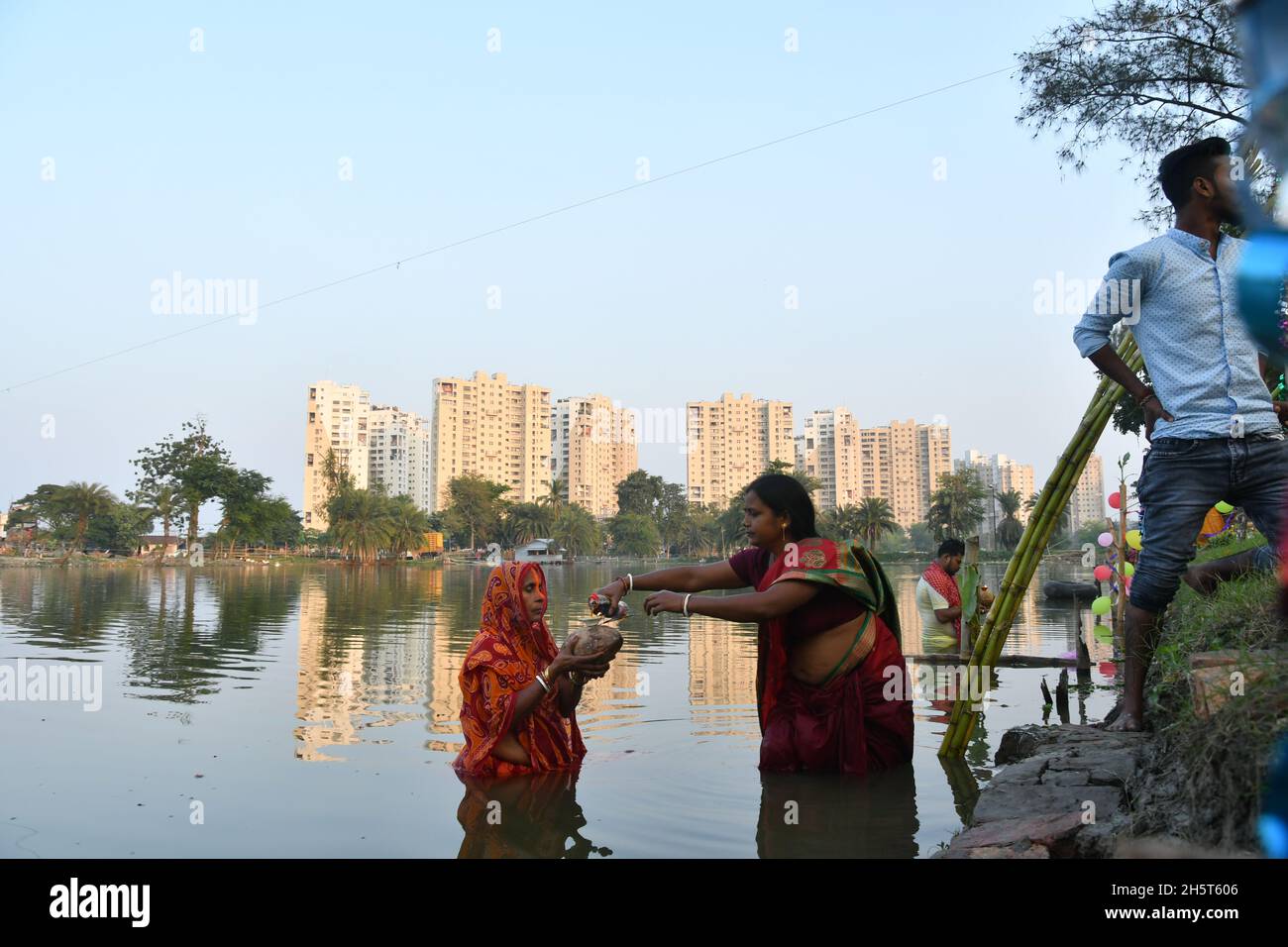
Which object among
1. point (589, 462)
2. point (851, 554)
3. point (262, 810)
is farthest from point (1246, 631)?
point (589, 462)

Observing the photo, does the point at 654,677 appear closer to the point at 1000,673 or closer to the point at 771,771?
the point at 1000,673

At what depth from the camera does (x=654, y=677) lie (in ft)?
30.9

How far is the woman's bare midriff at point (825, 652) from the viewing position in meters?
4.49

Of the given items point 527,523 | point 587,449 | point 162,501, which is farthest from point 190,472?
point 587,449

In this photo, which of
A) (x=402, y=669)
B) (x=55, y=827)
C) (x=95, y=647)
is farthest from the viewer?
(x=95, y=647)

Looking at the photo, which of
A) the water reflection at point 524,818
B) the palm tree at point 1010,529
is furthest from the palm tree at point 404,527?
the water reflection at point 524,818

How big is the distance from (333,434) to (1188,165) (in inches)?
5508

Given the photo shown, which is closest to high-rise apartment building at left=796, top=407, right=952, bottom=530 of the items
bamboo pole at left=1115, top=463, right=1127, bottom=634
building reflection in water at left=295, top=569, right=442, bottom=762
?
building reflection in water at left=295, top=569, right=442, bottom=762

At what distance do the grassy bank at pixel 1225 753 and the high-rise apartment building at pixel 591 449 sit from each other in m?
128

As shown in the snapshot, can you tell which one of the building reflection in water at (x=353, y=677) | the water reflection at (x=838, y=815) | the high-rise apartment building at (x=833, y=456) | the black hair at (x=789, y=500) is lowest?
the building reflection in water at (x=353, y=677)

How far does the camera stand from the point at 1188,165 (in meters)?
3.47

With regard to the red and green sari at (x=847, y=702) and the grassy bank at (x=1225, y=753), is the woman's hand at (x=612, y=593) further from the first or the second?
the grassy bank at (x=1225, y=753)

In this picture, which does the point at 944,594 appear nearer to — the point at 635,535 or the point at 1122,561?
the point at 1122,561
